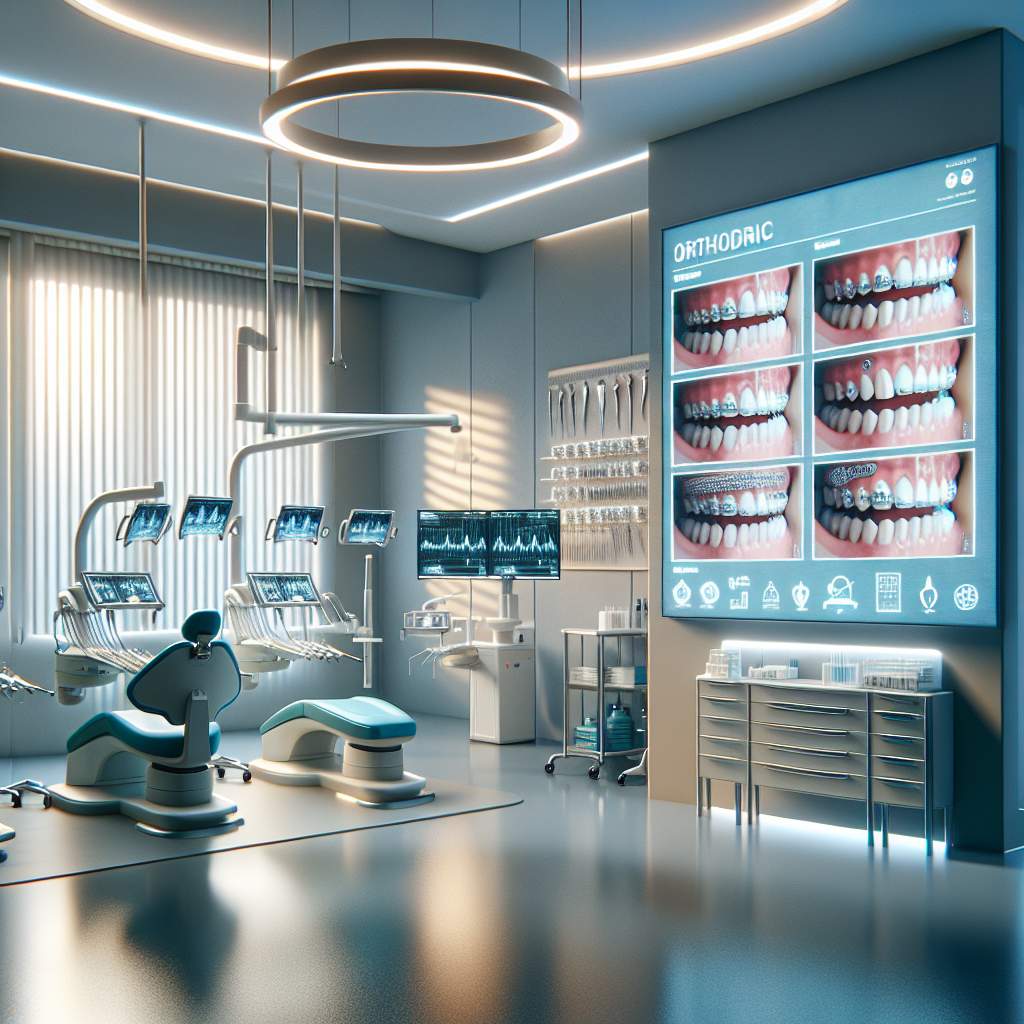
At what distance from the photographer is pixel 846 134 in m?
6.46

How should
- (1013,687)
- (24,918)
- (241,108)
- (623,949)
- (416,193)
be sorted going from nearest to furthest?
(623,949), (24,918), (1013,687), (241,108), (416,193)

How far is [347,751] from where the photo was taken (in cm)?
734

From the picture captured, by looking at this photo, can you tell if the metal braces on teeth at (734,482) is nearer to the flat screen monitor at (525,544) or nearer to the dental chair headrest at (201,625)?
the flat screen monitor at (525,544)

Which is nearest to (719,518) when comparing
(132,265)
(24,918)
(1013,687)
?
(1013,687)

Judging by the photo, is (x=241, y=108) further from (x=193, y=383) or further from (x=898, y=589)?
(x=898, y=589)

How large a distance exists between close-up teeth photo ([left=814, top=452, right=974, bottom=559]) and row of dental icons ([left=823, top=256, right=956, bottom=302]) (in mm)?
882

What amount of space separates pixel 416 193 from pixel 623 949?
581 cm

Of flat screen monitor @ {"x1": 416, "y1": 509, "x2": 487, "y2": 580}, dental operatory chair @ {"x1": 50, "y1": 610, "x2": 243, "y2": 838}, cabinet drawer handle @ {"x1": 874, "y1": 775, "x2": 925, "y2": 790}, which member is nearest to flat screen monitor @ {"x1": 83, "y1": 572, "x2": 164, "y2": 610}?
dental operatory chair @ {"x1": 50, "y1": 610, "x2": 243, "y2": 838}

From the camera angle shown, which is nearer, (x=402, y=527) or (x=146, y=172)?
(x=146, y=172)

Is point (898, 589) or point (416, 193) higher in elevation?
point (416, 193)

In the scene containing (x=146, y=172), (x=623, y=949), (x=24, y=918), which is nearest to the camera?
(x=623, y=949)

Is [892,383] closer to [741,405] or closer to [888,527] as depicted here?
[888,527]

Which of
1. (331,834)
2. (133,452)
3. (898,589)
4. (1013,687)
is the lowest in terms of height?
(331,834)

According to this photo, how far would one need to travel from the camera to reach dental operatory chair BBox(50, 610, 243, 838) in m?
6.27
